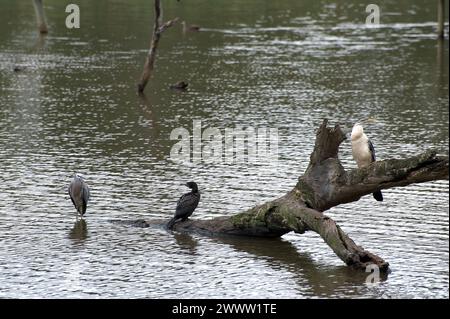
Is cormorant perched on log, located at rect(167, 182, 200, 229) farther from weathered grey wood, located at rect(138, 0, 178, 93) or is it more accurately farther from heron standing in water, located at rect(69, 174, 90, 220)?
weathered grey wood, located at rect(138, 0, 178, 93)

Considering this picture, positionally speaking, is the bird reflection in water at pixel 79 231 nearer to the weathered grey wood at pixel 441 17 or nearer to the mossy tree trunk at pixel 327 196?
the mossy tree trunk at pixel 327 196

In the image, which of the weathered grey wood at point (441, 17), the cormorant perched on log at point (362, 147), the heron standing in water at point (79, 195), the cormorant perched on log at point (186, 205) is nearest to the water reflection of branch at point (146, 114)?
the heron standing in water at point (79, 195)

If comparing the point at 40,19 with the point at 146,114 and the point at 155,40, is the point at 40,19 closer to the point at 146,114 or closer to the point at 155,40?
the point at 155,40

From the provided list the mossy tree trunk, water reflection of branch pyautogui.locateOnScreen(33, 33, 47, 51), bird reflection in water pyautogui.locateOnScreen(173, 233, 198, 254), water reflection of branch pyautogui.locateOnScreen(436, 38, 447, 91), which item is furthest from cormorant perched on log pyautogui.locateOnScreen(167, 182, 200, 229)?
water reflection of branch pyautogui.locateOnScreen(33, 33, 47, 51)

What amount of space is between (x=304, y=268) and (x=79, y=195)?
5843mm

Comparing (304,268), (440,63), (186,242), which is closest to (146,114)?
(186,242)

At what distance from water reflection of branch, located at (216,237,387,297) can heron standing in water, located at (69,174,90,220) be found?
3.46 m

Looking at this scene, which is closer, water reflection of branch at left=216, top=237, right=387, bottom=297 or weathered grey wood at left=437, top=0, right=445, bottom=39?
water reflection of branch at left=216, top=237, right=387, bottom=297

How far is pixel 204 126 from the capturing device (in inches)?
A: 1391

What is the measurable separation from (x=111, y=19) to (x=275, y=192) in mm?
38559

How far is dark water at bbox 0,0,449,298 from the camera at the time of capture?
67.1 ft

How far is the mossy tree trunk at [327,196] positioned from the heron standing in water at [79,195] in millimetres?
2289

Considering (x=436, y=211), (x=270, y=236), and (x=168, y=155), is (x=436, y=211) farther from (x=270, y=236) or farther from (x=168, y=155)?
(x=168, y=155)
